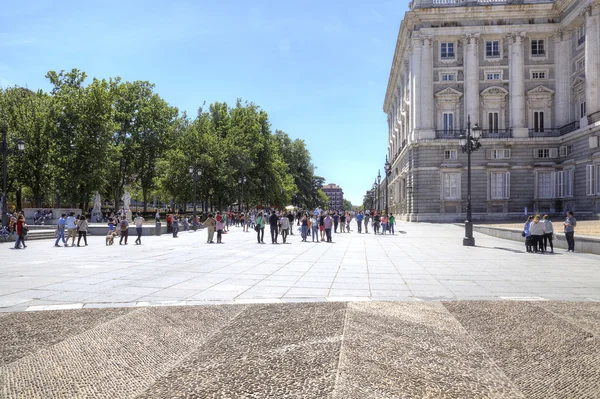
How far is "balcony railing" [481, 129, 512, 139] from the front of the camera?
4897 centimetres

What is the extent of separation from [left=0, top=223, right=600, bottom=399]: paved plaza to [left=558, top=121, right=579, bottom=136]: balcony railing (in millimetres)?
40033

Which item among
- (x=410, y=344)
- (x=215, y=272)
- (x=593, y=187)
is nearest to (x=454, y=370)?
(x=410, y=344)

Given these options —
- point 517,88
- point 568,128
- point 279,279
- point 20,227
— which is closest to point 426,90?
point 517,88

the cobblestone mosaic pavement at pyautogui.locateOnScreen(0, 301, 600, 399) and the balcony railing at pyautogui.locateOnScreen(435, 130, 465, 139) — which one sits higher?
the balcony railing at pyautogui.locateOnScreen(435, 130, 465, 139)

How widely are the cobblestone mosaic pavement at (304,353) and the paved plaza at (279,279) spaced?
1293 millimetres

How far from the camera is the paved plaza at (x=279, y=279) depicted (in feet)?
28.8

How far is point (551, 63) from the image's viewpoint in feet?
161

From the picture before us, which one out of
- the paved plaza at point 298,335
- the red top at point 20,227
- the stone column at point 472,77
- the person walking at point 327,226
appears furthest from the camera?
the stone column at point 472,77

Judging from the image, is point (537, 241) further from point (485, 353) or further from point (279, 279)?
point (485, 353)

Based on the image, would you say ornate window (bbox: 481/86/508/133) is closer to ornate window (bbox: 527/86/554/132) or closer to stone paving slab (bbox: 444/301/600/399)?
ornate window (bbox: 527/86/554/132)

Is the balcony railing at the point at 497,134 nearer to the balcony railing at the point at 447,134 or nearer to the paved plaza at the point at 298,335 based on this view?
the balcony railing at the point at 447,134

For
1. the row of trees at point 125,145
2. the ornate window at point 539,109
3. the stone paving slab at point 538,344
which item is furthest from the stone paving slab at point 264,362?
the ornate window at point 539,109

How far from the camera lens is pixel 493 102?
49812mm

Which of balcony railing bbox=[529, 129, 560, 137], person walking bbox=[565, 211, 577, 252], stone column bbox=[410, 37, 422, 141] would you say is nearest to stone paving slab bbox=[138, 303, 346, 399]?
person walking bbox=[565, 211, 577, 252]
